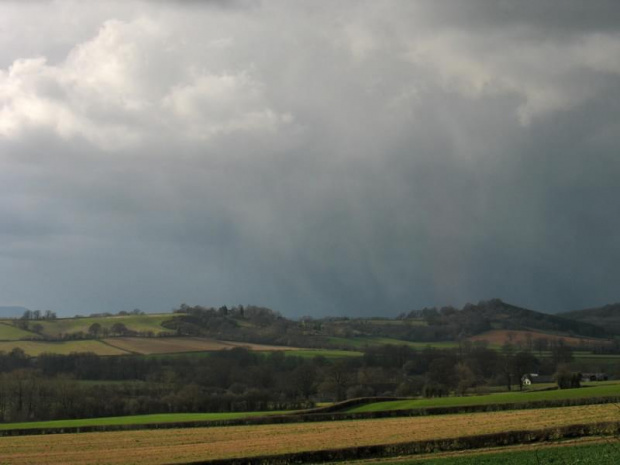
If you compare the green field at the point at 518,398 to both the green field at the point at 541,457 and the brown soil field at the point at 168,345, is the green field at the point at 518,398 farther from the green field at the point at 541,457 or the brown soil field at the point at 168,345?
the brown soil field at the point at 168,345

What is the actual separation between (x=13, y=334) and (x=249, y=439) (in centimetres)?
11810

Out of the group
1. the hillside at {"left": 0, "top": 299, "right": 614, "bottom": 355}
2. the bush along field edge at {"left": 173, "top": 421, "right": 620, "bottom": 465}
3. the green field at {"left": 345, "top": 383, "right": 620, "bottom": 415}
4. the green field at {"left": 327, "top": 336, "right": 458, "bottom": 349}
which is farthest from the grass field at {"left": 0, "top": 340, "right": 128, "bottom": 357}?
the bush along field edge at {"left": 173, "top": 421, "right": 620, "bottom": 465}

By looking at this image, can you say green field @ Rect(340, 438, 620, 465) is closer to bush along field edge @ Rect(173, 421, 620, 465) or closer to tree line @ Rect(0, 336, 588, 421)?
bush along field edge @ Rect(173, 421, 620, 465)

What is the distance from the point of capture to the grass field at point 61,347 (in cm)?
13962

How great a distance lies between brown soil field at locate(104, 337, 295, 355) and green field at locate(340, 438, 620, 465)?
111m

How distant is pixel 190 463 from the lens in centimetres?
4131

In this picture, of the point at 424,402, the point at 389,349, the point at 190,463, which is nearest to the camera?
the point at 190,463

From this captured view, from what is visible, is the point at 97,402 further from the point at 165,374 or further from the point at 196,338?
the point at 196,338

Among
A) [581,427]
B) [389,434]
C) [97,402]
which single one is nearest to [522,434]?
[581,427]

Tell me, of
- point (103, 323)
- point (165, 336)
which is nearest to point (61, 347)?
point (165, 336)

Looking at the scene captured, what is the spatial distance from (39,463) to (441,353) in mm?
114283

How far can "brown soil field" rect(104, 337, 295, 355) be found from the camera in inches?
5763

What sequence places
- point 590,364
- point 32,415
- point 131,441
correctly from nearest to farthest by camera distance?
1. point 131,441
2. point 32,415
3. point 590,364

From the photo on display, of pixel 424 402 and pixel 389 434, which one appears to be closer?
pixel 389 434
